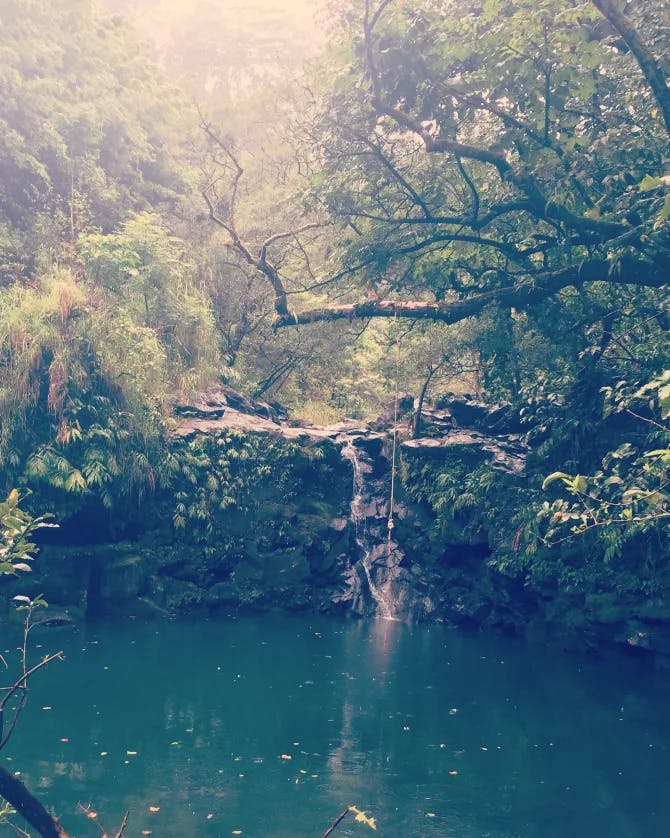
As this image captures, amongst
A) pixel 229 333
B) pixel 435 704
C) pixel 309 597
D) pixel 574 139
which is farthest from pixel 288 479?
pixel 574 139

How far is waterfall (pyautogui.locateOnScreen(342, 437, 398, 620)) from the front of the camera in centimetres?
1428

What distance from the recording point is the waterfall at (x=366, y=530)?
14.3m

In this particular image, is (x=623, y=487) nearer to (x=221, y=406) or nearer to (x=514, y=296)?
(x=514, y=296)

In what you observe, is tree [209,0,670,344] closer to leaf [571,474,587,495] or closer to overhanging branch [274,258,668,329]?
overhanging branch [274,258,668,329]

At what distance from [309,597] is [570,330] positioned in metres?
6.63

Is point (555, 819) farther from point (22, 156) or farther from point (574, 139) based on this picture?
point (22, 156)

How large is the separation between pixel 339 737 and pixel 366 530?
23.7ft

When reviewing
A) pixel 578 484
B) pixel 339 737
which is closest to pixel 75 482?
pixel 339 737

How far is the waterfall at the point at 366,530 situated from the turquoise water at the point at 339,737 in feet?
7.74

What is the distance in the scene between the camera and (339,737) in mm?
7938

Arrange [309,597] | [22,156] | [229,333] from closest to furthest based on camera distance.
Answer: [309,597] → [22,156] → [229,333]

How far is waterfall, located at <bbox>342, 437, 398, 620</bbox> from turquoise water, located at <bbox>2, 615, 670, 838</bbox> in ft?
7.74

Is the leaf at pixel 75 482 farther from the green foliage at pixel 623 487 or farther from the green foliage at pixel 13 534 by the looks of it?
the green foliage at pixel 13 534

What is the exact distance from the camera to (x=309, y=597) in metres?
14.1
